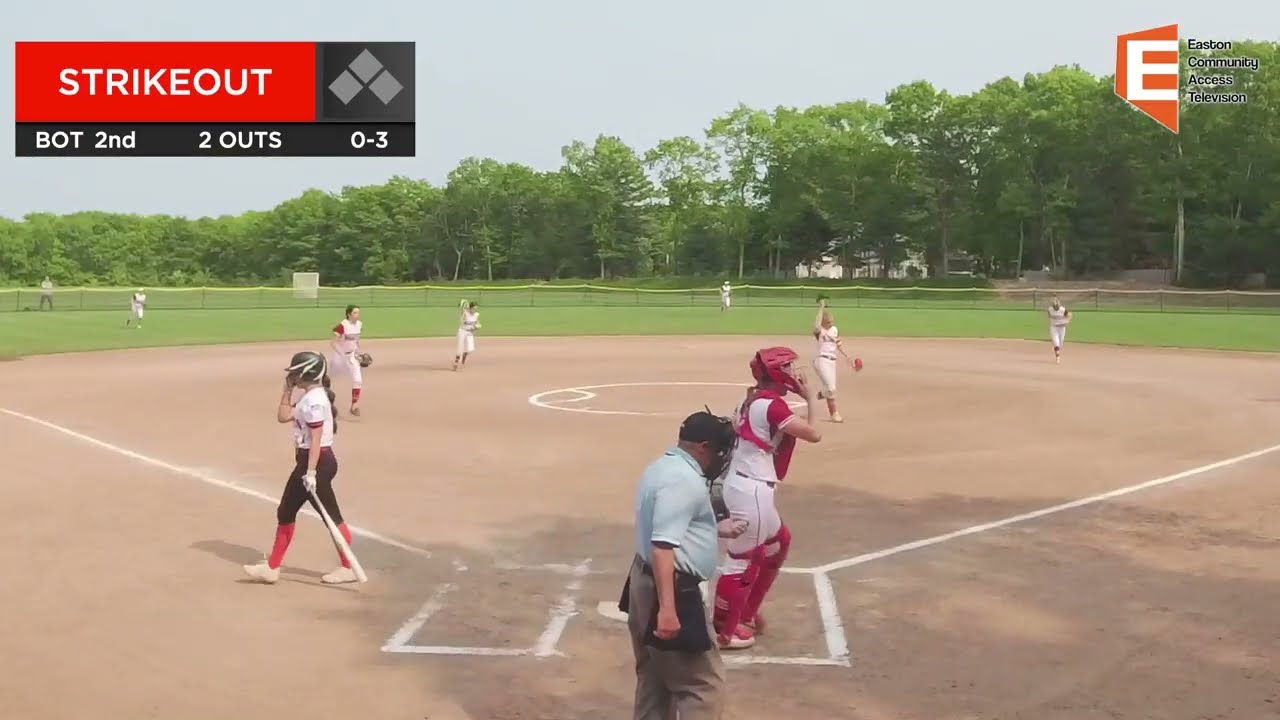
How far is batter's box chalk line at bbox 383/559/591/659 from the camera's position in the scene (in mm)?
8570

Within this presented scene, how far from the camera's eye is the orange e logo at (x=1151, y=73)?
7100 cm

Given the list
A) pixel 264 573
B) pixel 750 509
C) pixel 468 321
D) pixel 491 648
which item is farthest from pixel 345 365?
pixel 750 509

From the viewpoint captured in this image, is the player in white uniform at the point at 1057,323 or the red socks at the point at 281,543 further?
the player in white uniform at the point at 1057,323

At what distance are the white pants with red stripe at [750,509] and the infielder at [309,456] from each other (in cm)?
389

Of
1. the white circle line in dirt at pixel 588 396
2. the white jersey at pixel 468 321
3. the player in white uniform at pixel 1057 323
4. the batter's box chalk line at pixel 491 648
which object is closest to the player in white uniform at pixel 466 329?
the white jersey at pixel 468 321

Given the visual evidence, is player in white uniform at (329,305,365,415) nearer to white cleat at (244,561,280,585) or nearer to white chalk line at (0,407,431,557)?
white chalk line at (0,407,431,557)

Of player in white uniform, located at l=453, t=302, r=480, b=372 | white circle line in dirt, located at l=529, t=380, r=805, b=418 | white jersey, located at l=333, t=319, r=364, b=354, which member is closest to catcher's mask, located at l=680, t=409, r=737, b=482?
white circle line in dirt, located at l=529, t=380, r=805, b=418

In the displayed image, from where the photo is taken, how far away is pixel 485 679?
315 inches

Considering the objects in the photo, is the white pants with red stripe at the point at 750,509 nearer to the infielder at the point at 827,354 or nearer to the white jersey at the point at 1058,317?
the infielder at the point at 827,354

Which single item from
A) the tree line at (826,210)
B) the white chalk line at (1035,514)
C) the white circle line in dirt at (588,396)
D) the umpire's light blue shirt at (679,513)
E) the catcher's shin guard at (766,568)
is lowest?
the white chalk line at (1035,514)

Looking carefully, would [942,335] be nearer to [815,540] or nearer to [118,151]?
[118,151]

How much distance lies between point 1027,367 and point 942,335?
15.3 metres

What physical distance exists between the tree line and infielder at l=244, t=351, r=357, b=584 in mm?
84772

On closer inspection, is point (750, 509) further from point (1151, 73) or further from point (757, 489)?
point (1151, 73)
